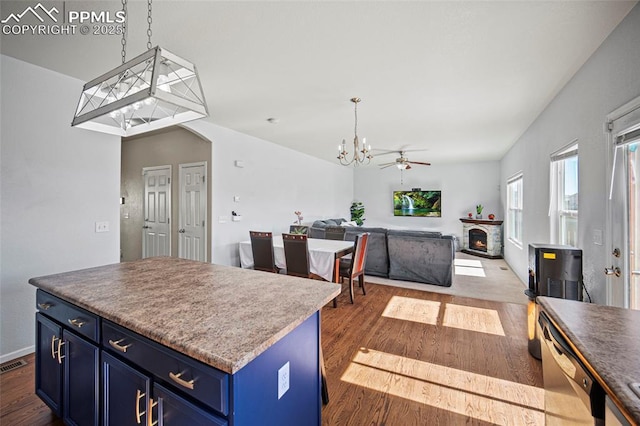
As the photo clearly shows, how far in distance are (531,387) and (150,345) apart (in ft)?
8.20

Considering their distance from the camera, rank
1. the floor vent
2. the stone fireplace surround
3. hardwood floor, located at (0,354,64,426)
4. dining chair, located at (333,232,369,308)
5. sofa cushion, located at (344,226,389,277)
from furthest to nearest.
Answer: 1. the stone fireplace surround
2. sofa cushion, located at (344,226,389,277)
3. dining chair, located at (333,232,369,308)
4. the floor vent
5. hardwood floor, located at (0,354,64,426)

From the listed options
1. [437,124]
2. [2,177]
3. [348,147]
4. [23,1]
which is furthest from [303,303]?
[348,147]

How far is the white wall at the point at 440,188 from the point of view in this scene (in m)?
7.82

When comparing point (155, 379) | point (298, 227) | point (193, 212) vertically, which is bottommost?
point (155, 379)

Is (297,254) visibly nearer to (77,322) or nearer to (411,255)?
Answer: (411,255)

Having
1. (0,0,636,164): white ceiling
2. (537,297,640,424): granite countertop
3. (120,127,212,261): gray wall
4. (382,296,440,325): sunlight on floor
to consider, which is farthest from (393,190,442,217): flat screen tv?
(537,297,640,424): granite countertop

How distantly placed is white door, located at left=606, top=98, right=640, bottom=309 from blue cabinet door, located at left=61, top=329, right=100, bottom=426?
311 cm

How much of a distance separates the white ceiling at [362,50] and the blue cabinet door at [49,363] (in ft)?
6.68

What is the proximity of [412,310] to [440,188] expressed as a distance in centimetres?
585

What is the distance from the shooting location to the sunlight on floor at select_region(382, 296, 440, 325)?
3205mm

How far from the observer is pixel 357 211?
9.33 m

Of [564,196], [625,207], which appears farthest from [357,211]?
[625,207]

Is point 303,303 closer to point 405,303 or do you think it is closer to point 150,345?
point 150,345

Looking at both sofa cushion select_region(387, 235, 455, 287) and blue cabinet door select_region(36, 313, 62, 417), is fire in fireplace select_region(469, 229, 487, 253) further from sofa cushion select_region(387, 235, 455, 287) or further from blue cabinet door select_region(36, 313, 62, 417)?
blue cabinet door select_region(36, 313, 62, 417)
